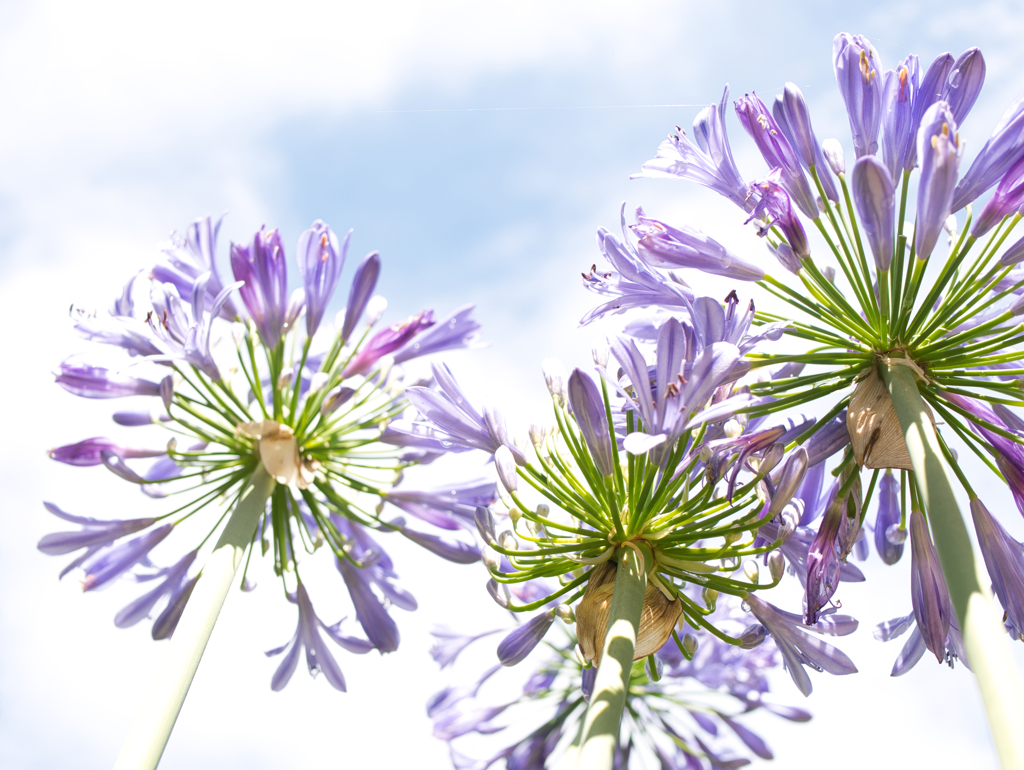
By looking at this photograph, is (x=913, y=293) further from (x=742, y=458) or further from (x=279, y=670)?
(x=279, y=670)

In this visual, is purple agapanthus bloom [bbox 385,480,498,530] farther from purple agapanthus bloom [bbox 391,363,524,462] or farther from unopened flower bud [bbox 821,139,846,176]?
unopened flower bud [bbox 821,139,846,176]

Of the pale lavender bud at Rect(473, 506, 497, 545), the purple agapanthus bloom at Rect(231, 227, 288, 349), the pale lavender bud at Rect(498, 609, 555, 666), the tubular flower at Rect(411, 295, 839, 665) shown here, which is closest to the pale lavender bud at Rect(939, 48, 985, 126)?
the tubular flower at Rect(411, 295, 839, 665)

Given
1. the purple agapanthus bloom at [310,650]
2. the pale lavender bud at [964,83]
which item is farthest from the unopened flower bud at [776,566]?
the purple agapanthus bloom at [310,650]

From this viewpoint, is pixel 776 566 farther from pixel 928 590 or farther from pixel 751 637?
pixel 928 590

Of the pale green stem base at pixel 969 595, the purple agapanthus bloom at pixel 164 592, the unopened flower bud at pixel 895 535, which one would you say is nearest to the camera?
the pale green stem base at pixel 969 595

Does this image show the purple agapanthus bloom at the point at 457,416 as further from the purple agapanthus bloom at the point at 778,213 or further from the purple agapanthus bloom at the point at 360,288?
the purple agapanthus bloom at the point at 360,288
